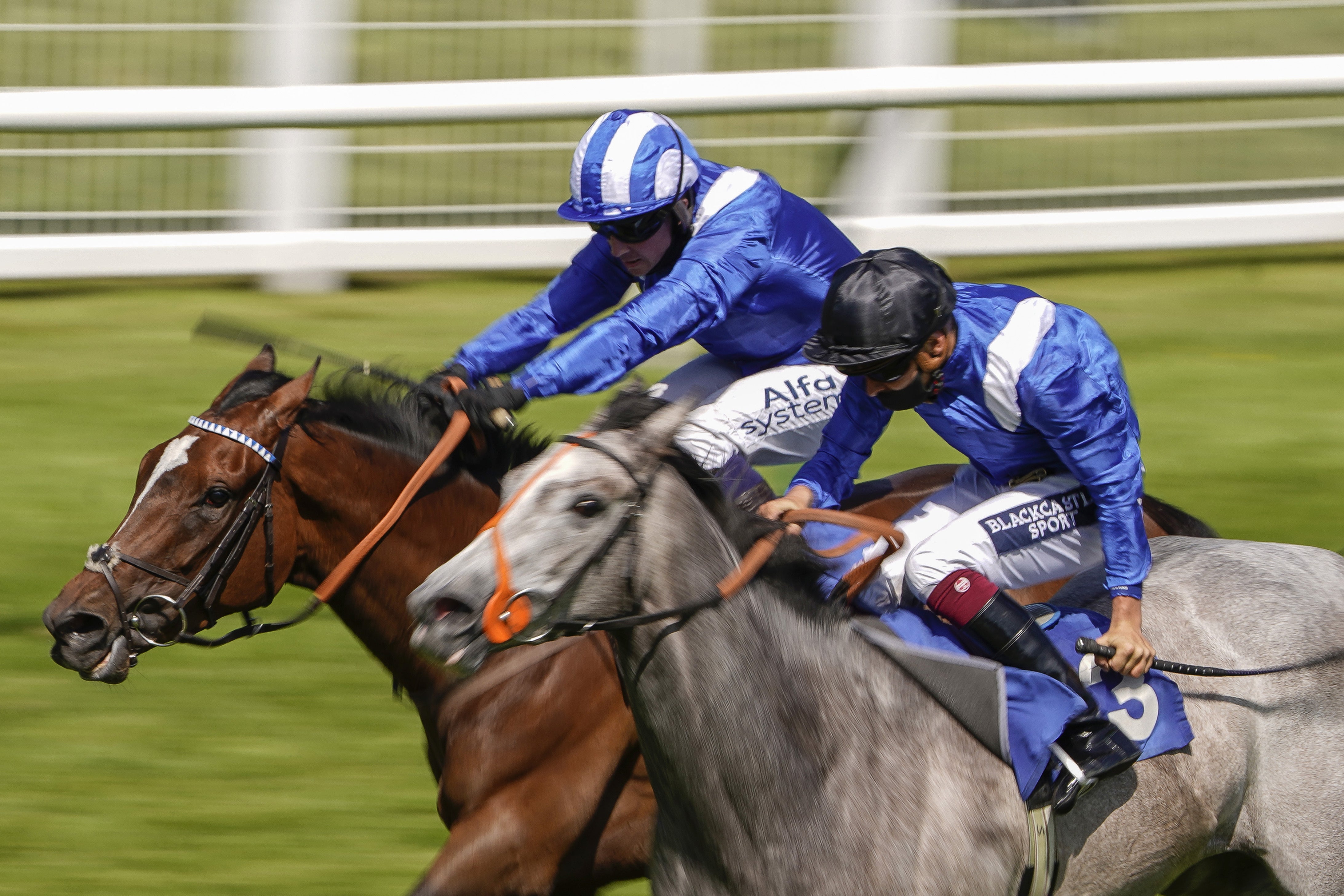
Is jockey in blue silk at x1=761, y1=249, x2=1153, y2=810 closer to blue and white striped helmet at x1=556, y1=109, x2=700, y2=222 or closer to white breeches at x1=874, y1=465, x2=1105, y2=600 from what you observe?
white breeches at x1=874, y1=465, x2=1105, y2=600

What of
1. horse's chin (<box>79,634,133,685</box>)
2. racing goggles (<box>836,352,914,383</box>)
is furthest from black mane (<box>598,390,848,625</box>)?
horse's chin (<box>79,634,133,685</box>)

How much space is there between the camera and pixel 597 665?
3816mm

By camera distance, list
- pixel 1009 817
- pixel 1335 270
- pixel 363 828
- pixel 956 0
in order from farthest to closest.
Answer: pixel 1335 270
pixel 956 0
pixel 363 828
pixel 1009 817

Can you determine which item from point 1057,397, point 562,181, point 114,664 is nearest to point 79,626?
point 114,664

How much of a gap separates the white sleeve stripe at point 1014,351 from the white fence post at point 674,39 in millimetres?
5957

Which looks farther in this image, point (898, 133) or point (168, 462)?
point (898, 133)

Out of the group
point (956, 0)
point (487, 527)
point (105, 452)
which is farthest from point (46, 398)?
point (487, 527)

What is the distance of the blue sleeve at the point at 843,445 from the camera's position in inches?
147

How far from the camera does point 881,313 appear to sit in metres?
3.18

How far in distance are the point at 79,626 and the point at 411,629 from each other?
0.77m

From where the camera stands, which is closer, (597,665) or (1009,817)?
(1009,817)

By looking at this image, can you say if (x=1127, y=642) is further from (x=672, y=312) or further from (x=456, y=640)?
(x=456, y=640)

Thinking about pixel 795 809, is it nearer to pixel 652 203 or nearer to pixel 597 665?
pixel 597 665

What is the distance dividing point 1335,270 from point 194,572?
7.97 metres
